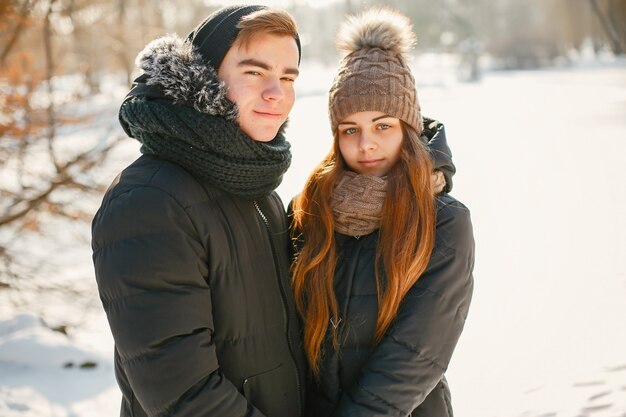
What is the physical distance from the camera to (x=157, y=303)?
4.52 ft

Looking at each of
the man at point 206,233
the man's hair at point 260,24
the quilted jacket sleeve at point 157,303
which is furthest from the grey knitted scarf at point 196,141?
the man's hair at point 260,24

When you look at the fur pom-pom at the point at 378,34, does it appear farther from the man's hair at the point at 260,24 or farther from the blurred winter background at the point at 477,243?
the blurred winter background at the point at 477,243

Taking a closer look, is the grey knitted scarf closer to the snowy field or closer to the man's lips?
the man's lips

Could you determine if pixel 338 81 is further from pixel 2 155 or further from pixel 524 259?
pixel 524 259

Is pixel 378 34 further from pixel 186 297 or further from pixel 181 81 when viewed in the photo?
pixel 186 297

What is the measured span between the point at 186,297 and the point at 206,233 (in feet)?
0.65

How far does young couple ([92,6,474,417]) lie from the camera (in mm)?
1412

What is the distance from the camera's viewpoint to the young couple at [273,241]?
141 centimetres

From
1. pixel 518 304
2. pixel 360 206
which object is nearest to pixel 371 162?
pixel 360 206

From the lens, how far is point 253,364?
5.37 feet

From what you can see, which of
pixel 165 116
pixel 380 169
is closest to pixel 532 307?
pixel 380 169

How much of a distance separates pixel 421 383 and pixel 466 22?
115ft

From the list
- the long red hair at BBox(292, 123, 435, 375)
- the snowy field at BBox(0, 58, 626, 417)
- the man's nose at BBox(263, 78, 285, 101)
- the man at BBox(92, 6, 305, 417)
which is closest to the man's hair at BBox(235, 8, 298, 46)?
the man at BBox(92, 6, 305, 417)

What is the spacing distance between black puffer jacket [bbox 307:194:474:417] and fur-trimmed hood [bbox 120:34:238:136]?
0.72 m
